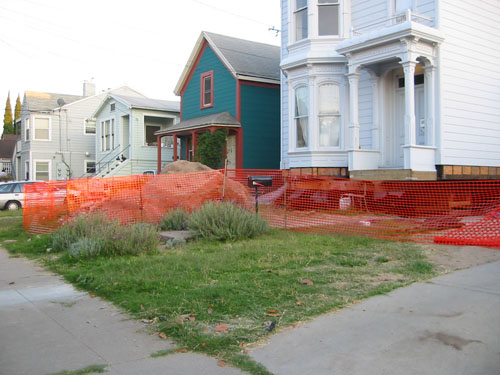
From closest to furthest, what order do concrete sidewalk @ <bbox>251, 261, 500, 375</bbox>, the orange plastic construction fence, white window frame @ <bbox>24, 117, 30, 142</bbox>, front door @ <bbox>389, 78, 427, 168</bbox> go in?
1. concrete sidewalk @ <bbox>251, 261, 500, 375</bbox>
2. the orange plastic construction fence
3. front door @ <bbox>389, 78, 427, 168</bbox>
4. white window frame @ <bbox>24, 117, 30, 142</bbox>

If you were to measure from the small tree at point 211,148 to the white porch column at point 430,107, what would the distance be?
31.5 feet

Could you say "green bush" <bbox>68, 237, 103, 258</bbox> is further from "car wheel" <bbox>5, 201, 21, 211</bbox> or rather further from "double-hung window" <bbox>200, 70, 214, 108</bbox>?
"double-hung window" <bbox>200, 70, 214, 108</bbox>

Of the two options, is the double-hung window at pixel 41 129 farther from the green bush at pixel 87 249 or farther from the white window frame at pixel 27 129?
the green bush at pixel 87 249

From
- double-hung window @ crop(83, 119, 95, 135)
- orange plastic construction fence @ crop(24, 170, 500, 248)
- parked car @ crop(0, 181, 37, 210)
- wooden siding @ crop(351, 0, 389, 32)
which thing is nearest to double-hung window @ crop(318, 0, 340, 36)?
wooden siding @ crop(351, 0, 389, 32)

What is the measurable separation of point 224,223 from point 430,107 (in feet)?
24.1

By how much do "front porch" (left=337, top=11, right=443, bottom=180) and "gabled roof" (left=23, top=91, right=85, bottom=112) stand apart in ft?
88.2

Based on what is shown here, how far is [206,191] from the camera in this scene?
37.0ft

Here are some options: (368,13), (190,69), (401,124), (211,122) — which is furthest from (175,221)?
(190,69)

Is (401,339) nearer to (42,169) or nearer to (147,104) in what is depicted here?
(147,104)

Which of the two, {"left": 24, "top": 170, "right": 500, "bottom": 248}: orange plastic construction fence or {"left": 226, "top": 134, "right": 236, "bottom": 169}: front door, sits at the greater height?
{"left": 226, "top": 134, "right": 236, "bottom": 169}: front door

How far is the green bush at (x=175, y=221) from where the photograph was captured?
34.6 ft

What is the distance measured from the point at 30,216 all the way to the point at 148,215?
3.89 meters

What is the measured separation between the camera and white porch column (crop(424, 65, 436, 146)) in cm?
1323

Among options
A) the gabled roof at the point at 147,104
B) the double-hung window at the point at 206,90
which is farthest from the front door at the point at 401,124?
the gabled roof at the point at 147,104
